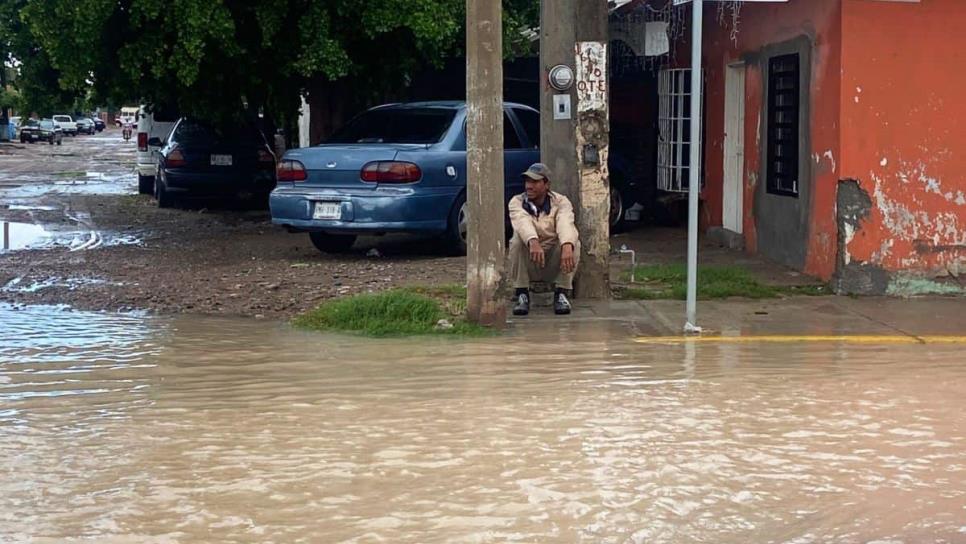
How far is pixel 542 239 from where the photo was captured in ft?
32.0

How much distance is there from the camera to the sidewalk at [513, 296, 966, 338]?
9.10m

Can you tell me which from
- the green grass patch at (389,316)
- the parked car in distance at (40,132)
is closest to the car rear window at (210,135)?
the green grass patch at (389,316)

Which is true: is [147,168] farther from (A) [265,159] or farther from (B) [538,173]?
(B) [538,173]

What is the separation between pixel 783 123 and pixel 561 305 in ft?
11.9

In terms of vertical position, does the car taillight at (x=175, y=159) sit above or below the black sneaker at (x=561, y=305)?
above

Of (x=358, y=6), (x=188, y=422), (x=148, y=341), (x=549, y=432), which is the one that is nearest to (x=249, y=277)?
(x=148, y=341)

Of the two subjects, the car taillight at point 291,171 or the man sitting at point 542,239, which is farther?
the car taillight at point 291,171

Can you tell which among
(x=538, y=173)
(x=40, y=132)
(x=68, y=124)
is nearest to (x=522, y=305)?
(x=538, y=173)

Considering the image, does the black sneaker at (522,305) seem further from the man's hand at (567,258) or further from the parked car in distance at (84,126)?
the parked car in distance at (84,126)

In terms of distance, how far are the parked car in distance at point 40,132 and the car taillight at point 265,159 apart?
45356 millimetres

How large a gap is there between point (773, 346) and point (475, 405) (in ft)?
8.41

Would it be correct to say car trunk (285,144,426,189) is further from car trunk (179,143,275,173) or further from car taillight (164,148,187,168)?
car taillight (164,148,187,168)

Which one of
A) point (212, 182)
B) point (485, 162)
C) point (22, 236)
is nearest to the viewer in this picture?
point (485, 162)

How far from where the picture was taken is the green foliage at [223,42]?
12.7 m
